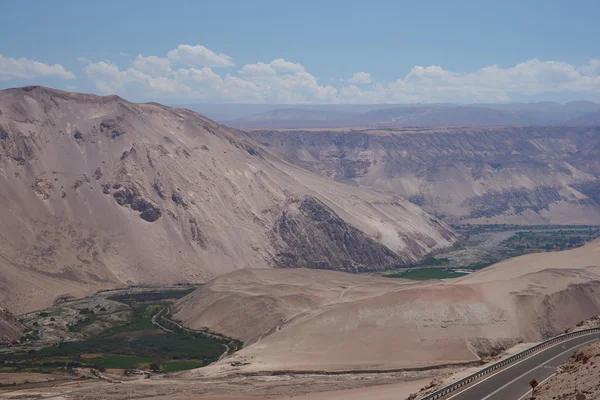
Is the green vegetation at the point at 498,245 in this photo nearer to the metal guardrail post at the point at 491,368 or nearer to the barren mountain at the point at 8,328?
the barren mountain at the point at 8,328

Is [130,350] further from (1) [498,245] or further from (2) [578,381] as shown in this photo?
(1) [498,245]

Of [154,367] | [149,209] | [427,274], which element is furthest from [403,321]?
[149,209]

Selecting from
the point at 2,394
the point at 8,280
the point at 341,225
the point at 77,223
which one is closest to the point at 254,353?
the point at 2,394

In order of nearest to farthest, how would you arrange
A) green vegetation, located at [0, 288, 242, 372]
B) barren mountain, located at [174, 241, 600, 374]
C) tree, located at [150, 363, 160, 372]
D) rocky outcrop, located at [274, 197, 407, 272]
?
barren mountain, located at [174, 241, 600, 374]
tree, located at [150, 363, 160, 372]
green vegetation, located at [0, 288, 242, 372]
rocky outcrop, located at [274, 197, 407, 272]

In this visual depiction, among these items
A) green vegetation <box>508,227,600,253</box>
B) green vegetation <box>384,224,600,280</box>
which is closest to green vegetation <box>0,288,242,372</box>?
green vegetation <box>384,224,600,280</box>

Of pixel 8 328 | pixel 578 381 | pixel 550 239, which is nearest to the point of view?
pixel 578 381

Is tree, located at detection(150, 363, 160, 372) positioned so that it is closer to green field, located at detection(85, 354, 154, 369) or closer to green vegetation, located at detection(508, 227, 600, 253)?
green field, located at detection(85, 354, 154, 369)

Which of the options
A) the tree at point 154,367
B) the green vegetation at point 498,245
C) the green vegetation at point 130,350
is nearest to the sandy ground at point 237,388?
the tree at point 154,367
